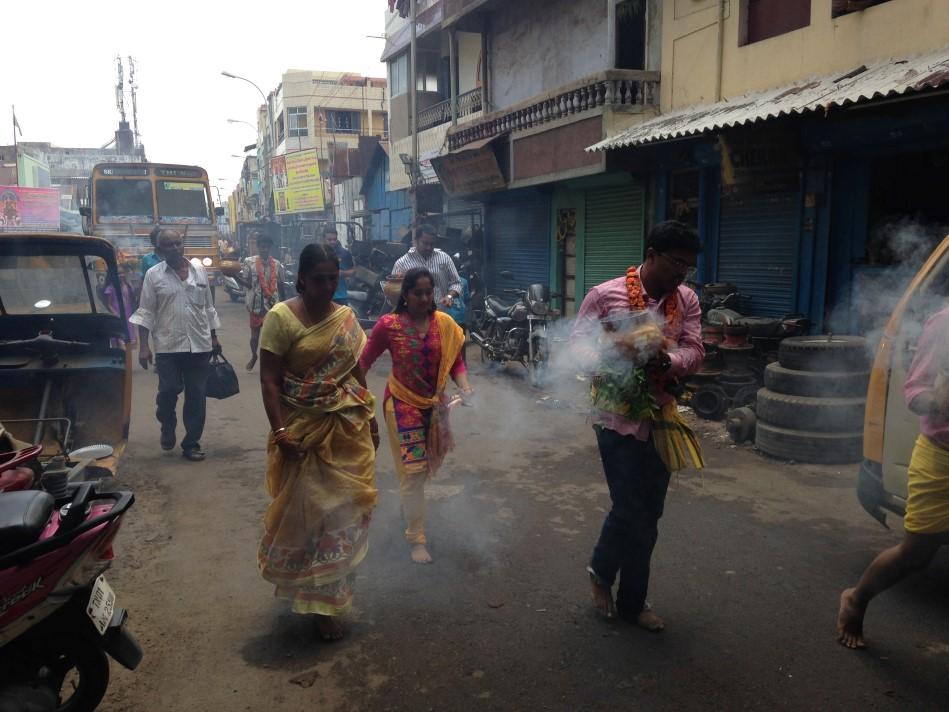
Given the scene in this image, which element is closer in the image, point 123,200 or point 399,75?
point 123,200

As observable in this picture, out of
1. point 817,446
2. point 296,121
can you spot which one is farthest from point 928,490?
point 296,121

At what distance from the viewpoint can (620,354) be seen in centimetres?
306

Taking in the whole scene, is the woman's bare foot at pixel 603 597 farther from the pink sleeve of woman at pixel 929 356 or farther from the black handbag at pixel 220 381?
the black handbag at pixel 220 381

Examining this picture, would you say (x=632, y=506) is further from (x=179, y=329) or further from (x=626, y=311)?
(x=179, y=329)

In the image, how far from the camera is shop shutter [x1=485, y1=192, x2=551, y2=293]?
1434cm

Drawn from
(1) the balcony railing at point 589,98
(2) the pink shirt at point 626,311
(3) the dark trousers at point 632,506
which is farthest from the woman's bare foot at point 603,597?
(1) the balcony railing at point 589,98

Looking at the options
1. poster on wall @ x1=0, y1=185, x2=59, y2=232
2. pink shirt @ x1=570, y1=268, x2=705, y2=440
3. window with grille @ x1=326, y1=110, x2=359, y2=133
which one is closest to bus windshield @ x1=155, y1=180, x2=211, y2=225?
poster on wall @ x1=0, y1=185, x2=59, y2=232

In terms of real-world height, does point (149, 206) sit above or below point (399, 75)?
below

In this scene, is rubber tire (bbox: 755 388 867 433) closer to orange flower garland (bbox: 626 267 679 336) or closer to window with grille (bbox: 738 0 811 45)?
orange flower garland (bbox: 626 267 679 336)

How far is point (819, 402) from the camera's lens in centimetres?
616

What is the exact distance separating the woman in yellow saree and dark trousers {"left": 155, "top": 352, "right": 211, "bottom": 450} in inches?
126

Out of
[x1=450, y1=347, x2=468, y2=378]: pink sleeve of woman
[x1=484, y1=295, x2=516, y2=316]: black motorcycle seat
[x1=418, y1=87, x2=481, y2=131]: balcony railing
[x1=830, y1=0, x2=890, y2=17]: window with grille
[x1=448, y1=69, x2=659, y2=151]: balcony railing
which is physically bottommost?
[x1=484, y1=295, x2=516, y2=316]: black motorcycle seat

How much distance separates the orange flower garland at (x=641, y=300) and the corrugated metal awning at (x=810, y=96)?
4.13 meters

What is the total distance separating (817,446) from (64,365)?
232 inches
